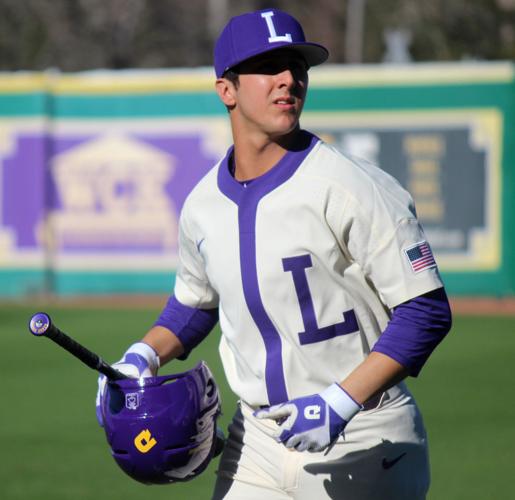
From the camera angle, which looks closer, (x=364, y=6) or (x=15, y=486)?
(x=15, y=486)

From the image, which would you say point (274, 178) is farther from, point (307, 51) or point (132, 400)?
point (132, 400)

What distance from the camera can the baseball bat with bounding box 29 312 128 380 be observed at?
3408 millimetres

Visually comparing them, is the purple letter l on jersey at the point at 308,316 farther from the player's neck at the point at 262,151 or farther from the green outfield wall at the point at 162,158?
the green outfield wall at the point at 162,158

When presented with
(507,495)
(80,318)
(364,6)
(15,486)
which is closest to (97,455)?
(15,486)

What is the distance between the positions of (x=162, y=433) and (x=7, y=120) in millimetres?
13611

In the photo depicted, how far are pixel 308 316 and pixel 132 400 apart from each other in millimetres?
593

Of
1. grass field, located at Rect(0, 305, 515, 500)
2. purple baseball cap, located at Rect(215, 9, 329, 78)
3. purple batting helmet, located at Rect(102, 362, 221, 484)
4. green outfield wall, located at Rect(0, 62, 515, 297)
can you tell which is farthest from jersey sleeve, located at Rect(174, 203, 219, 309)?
green outfield wall, located at Rect(0, 62, 515, 297)

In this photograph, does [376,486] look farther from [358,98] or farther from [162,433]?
[358,98]

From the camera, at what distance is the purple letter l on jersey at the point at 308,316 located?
3500mm

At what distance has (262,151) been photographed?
3.66m

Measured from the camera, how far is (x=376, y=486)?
3545 mm

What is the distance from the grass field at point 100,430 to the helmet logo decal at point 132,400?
313cm

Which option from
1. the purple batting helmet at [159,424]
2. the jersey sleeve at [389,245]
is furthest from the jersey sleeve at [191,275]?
the jersey sleeve at [389,245]

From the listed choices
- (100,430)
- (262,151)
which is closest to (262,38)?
(262,151)
